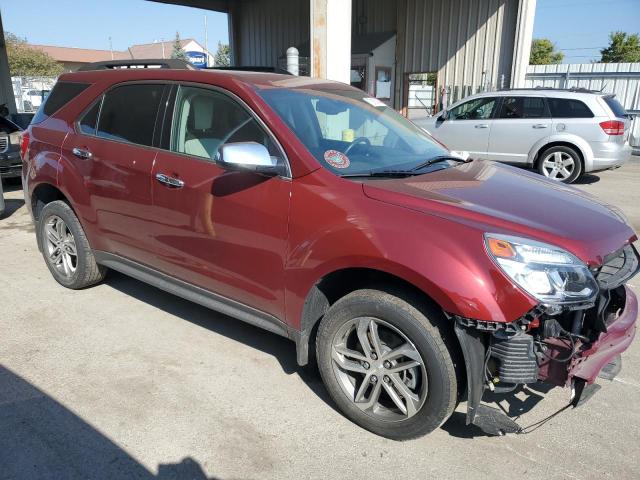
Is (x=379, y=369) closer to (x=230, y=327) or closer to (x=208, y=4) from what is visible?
(x=230, y=327)

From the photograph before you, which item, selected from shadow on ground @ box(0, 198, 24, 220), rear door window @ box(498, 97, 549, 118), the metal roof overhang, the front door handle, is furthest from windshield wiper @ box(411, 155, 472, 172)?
the metal roof overhang

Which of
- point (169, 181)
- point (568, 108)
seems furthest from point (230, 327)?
point (568, 108)

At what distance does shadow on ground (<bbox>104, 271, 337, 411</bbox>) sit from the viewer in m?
3.35

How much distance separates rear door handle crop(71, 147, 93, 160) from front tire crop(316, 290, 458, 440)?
2.37 meters

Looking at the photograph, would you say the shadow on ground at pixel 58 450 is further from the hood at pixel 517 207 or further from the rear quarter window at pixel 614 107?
the rear quarter window at pixel 614 107

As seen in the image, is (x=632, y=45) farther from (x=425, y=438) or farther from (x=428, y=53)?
(x=425, y=438)

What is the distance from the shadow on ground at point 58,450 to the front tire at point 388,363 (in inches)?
33.7

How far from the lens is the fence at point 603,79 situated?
14734 mm

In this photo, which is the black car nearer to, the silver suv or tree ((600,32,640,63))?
the silver suv

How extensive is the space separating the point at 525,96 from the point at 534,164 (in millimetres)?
1353

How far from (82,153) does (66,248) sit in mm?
962

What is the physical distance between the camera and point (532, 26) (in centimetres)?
1474

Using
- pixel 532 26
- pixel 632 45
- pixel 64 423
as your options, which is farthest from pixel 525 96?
pixel 632 45

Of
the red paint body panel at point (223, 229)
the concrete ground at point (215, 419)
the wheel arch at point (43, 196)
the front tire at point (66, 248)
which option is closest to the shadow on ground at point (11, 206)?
the wheel arch at point (43, 196)
